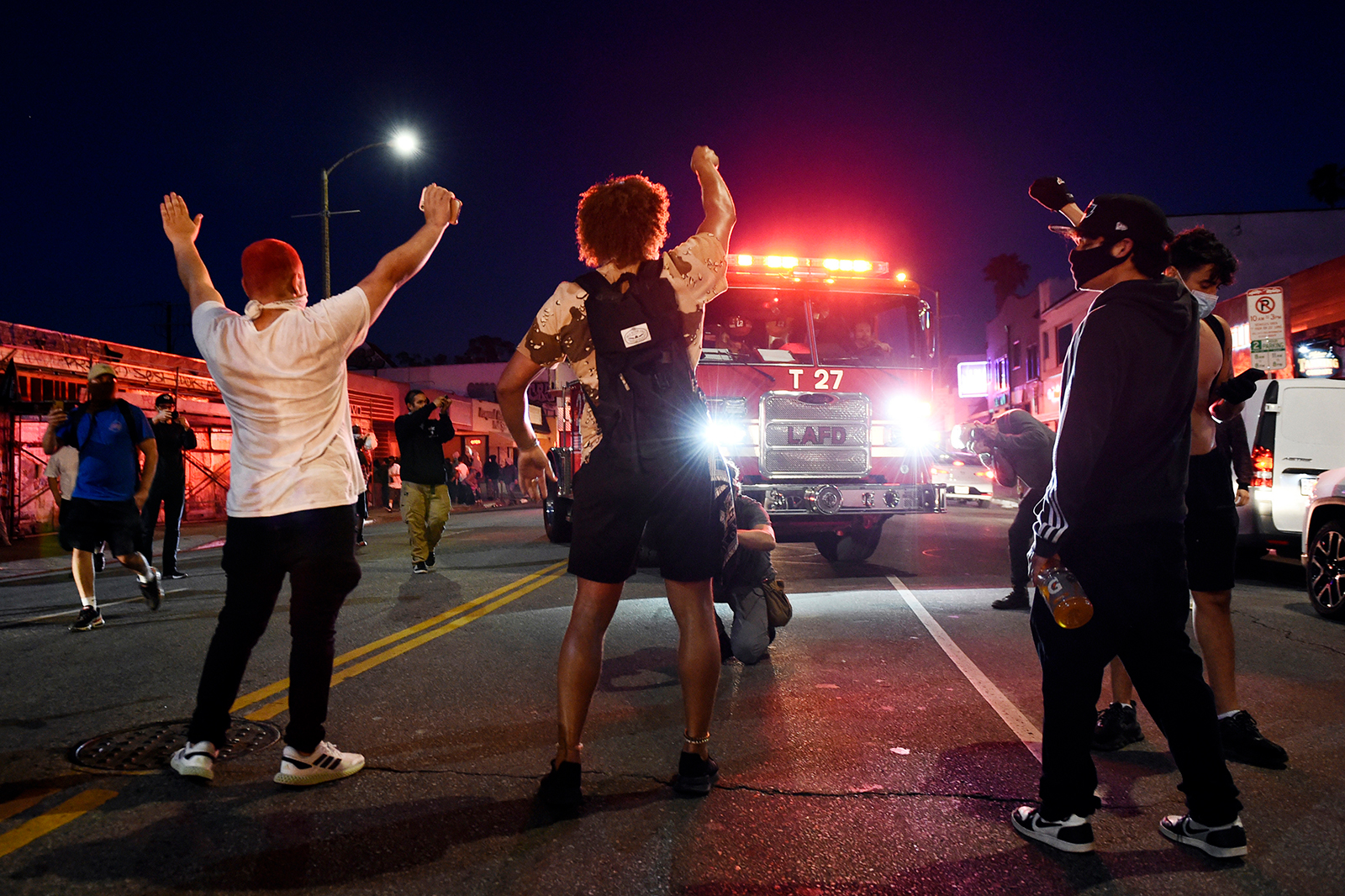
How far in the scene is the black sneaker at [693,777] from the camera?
3051mm

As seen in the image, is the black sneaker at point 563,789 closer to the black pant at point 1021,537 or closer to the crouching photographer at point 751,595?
the crouching photographer at point 751,595

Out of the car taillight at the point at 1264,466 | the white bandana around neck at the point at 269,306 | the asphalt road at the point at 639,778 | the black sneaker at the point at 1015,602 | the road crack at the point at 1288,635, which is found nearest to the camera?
the asphalt road at the point at 639,778

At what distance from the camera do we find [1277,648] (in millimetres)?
5523

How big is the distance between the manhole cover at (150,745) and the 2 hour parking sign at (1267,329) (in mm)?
13829

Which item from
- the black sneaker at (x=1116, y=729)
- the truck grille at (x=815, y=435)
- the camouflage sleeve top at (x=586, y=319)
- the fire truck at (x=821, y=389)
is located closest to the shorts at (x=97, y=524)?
the fire truck at (x=821, y=389)

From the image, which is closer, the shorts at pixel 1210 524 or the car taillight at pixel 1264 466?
the shorts at pixel 1210 524

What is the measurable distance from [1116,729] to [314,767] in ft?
10.6

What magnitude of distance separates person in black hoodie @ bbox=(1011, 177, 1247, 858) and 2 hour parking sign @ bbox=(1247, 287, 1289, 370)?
12289mm

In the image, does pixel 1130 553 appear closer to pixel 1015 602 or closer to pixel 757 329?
pixel 1015 602

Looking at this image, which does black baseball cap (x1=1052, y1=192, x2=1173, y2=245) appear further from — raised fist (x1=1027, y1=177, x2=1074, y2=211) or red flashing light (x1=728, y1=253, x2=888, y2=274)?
red flashing light (x1=728, y1=253, x2=888, y2=274)

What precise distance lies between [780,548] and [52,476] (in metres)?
8.64

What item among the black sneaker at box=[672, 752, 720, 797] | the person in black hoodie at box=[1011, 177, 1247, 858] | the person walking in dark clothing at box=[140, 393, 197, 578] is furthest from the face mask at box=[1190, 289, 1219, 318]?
the person walking in dark clothing at box=[140, 393, 197, 578]

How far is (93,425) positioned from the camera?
6.16 metres

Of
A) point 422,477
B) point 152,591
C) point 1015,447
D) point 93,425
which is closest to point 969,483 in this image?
point 422,477
